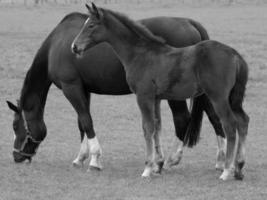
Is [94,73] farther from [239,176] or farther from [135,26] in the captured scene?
[239,176]

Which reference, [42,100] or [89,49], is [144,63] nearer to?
[89,49]

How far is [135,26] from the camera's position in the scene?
850cm

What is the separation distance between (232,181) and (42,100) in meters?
3.04

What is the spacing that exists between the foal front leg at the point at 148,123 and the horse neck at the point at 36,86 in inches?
70.0

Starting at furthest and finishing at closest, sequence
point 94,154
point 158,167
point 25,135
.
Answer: point 25,135
point 94,154
point 158,167

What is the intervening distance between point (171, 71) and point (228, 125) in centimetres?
92

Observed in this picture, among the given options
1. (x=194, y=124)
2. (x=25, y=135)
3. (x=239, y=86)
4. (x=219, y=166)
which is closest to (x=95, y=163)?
(x=25, y=135)

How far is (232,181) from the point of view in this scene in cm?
806

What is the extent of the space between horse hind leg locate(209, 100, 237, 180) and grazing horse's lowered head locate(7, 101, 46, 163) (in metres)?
2.75

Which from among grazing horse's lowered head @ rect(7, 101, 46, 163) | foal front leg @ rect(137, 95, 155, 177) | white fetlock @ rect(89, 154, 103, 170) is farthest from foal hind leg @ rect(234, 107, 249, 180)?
grazing horse's lowered head @ rect(7, 101, 46, 163)

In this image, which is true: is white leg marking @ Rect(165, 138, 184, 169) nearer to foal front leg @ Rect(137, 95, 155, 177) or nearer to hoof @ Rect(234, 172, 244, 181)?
foal front leg @ Rect(137, 95, 155, 177)

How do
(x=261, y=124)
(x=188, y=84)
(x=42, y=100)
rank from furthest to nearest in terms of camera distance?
(x=261, y=124) → (x=42, y=100) → (x=188, y=84)

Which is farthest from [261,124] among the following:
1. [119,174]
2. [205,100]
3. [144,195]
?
[144,195]

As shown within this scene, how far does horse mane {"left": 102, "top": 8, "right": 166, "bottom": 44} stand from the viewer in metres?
8.49
